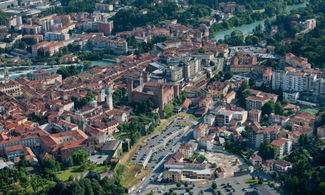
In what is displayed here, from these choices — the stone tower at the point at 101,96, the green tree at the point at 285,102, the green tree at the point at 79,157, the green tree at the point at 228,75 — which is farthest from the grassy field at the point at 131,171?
the green tree at the point at 228,75

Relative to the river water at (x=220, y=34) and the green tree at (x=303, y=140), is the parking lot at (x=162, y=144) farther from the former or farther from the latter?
the river water at (x=220, y=34)

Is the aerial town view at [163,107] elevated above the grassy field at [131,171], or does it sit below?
above

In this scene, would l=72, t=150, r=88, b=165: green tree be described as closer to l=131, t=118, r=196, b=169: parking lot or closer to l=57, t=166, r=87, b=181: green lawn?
l=57, t=166, r=87, b=181: green lawn

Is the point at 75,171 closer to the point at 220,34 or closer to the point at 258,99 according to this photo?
the point at 258,99

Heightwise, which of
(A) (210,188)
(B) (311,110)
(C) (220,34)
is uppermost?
(C) (220,34)

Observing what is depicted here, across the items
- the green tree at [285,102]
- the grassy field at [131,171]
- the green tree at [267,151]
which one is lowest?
the grassy field at [131,171]

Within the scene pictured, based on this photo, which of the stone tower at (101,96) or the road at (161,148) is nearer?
the road at (161,148)

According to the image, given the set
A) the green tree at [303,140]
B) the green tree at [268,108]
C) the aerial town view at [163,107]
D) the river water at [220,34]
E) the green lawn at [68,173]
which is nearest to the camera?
the green lawn at [68,173]

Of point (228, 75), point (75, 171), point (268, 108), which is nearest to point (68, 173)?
point (75, 171)

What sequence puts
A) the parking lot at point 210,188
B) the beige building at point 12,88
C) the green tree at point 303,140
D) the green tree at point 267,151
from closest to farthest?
the parking lot at point 210,188, the green tree at point 267,151, the green tree at point 303,140, the beige building at point 12,88

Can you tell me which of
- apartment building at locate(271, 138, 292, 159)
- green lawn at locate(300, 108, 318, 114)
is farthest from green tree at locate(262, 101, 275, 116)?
apartment building at locate(271, 138, 292, 159)
